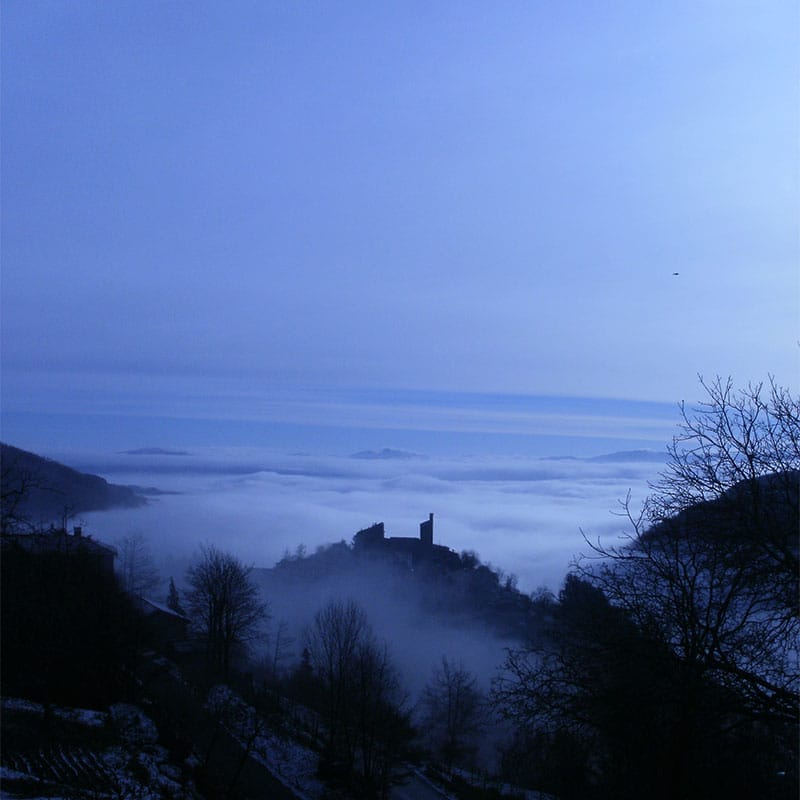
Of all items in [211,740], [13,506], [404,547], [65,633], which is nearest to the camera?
[13,506]

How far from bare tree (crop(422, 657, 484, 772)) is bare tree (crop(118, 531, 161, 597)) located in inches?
590

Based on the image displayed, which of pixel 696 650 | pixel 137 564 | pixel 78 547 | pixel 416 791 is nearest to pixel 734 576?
pixel 696 650

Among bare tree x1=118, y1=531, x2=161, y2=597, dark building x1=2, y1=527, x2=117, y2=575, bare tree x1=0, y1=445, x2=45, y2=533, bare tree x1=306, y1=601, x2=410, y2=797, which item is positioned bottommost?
bare tree x1=306, y1=601, x2=410, y2=797

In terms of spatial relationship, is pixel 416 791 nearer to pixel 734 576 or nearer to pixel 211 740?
pixel 211 740

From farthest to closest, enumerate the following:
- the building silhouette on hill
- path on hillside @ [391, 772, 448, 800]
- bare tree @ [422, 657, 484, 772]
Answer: the building silhouette on hill, bare tree @ [422, 657, 484, 772], path on hillside @ [391, 772, 448, 800]

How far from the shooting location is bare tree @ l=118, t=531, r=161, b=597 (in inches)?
1441

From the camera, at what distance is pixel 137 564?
126 ft

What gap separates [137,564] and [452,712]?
1901 cm

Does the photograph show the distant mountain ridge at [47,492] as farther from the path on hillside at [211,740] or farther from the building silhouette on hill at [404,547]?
the building silhouette on hill at [404,547]

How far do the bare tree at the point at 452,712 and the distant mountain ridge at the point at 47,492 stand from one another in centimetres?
1305

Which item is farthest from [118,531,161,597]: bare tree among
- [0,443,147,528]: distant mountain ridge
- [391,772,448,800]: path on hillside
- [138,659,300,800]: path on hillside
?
[391,772,448,800]: path on hillside

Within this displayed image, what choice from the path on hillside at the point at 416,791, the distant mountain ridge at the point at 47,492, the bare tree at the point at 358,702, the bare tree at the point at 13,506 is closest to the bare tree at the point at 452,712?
the bare tree at the point at 358,702

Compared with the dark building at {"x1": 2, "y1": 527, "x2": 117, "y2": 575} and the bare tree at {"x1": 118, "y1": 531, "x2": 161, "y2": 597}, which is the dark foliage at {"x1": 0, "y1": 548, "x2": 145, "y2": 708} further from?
the bare tree at {"x1": 118, "y1": 531, "x2": 161, "y2": 597}

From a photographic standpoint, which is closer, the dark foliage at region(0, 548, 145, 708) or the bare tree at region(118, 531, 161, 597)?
the dark foliage at region(0, 548, 145, 708)
